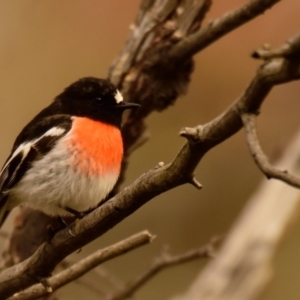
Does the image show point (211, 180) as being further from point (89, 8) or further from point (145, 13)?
point (145, 13)

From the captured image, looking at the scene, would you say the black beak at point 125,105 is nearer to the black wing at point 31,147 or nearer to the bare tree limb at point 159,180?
the black wing at point 31,147

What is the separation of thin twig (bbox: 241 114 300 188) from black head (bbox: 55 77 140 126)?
1142mm

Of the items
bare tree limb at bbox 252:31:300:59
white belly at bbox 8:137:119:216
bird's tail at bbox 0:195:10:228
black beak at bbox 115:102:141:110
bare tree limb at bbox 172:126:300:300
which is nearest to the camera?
bare tree limb at bbox 252:31:300:59

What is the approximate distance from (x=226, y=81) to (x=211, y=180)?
72cm

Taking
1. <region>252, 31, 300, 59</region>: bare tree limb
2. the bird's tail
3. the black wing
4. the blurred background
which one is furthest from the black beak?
the blurred background

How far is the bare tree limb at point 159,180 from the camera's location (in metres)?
1.43

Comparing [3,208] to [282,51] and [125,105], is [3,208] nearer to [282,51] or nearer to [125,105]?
[125,105]

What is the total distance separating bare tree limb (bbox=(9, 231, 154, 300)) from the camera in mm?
1953

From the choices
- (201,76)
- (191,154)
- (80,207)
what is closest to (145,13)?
(80,207)

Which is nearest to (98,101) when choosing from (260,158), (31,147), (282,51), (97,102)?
(97,102)

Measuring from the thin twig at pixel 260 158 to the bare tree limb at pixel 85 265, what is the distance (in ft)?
1.63

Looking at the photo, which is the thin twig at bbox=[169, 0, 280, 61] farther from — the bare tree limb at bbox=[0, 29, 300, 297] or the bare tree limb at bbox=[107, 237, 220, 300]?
the bare tree limb at bbox=[0, 29, 300, 297]

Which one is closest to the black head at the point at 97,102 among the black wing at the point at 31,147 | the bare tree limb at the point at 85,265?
the black wing at the point at 31,147

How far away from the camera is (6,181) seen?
249cm
